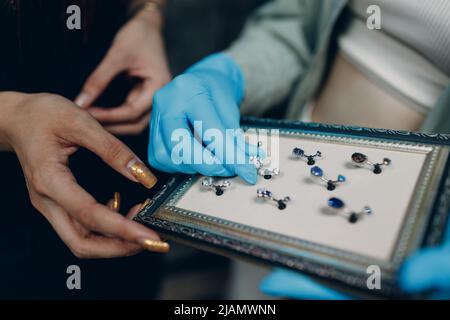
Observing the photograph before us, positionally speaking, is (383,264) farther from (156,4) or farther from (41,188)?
(156,4)

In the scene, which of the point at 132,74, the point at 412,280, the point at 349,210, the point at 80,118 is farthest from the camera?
the point at 132,74

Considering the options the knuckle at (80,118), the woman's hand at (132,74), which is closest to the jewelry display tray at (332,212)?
the knuckle at (80,118)

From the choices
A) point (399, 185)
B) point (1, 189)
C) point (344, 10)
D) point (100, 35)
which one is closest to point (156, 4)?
point (100, 35)

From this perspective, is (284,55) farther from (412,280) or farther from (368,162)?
(412,280)

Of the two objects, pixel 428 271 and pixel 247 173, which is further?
pixel 247 173

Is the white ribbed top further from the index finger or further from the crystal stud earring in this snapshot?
the index finger

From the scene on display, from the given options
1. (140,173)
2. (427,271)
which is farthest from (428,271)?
(140,173)
